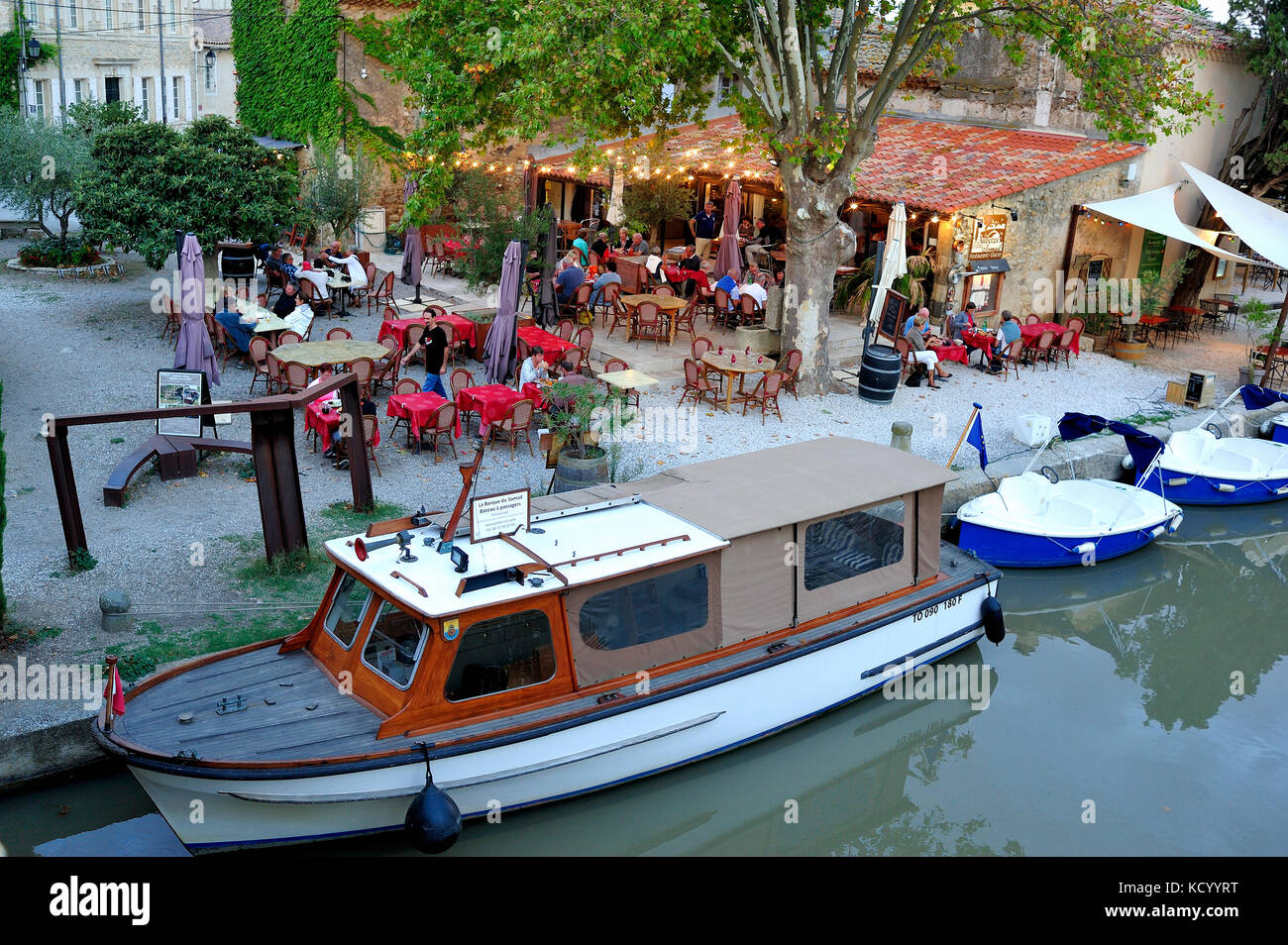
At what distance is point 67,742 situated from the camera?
7602 millimetres

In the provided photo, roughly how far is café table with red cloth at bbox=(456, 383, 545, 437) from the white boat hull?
5.46 metres

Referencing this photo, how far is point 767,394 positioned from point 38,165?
14.5m

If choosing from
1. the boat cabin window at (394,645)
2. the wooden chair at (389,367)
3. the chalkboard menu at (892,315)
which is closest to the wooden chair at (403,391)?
the wooden chair at (389,367)

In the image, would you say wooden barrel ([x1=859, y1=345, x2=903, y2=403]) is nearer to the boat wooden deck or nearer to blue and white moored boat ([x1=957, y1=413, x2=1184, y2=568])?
blue and white moored boat ([x1=957, y1=413, x2=1184, y2=568])

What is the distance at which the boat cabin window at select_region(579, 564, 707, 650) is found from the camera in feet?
25.4

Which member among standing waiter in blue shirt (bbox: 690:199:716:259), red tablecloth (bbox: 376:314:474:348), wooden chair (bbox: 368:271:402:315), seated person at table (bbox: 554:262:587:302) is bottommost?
red tablecloth (bbox: 376:314:474:348)

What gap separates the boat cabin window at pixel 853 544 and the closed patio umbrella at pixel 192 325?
27.1 ft

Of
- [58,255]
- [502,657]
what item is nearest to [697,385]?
[502,657]

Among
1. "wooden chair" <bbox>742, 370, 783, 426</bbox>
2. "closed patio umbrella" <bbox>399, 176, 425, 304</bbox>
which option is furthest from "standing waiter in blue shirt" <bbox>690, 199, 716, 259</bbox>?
"wooden chair" <bbox>742, 370, 783, 426</bbox>

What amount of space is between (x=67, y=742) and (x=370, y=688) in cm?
219

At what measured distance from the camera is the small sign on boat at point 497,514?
7.46 meters

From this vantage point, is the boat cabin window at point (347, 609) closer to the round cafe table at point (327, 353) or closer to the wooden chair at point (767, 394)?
the round cafe table at point (327, 353)

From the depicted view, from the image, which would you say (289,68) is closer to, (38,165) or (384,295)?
(38,165)

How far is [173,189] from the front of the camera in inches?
659
